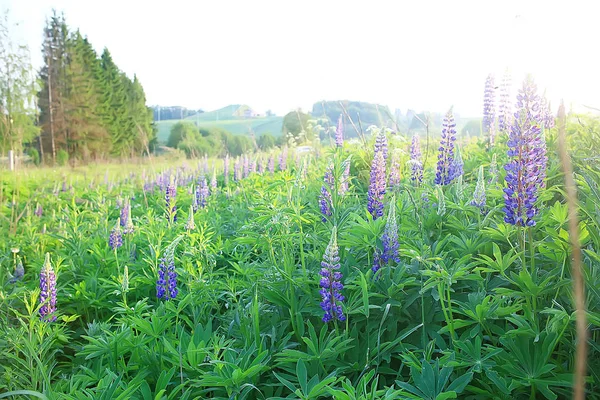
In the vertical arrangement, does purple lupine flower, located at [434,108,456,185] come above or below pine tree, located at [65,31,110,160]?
below

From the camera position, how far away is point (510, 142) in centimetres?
178

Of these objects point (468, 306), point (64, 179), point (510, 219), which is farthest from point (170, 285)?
point (64, 179)

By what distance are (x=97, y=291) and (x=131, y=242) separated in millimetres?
796

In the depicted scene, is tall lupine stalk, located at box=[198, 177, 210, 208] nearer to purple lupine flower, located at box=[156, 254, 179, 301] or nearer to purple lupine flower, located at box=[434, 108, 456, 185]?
purple lupine flower, located at box=[156, 254, 179, 301]

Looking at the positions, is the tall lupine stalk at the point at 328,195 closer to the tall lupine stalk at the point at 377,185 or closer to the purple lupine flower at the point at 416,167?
the tall lupine stalk at the point at 377,185

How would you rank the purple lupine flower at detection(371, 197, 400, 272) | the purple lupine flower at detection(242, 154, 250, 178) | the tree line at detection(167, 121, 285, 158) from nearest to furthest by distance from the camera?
the purple lupine flower at detection(371, 197, 400, 272) → the purple lupine flower at detection(242, 154, 250, 178) → the tree line at detection(167, 121, 285, 158)

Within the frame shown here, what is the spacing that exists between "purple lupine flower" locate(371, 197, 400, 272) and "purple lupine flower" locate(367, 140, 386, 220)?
0.46m

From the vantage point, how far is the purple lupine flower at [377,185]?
98.6 inches

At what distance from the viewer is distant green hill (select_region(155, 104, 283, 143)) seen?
193 feet

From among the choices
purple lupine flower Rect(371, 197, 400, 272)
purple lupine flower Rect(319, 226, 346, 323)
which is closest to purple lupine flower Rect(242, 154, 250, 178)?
purple lupine flower Rect(371, 197, 400, 272)

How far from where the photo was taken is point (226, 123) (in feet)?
258

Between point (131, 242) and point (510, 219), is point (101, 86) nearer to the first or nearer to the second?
point (131, 242)

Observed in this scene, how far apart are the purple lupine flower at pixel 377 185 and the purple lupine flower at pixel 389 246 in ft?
1.50

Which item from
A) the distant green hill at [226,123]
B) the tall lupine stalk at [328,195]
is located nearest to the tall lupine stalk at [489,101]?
the tall lupine stalk at [328,195]
